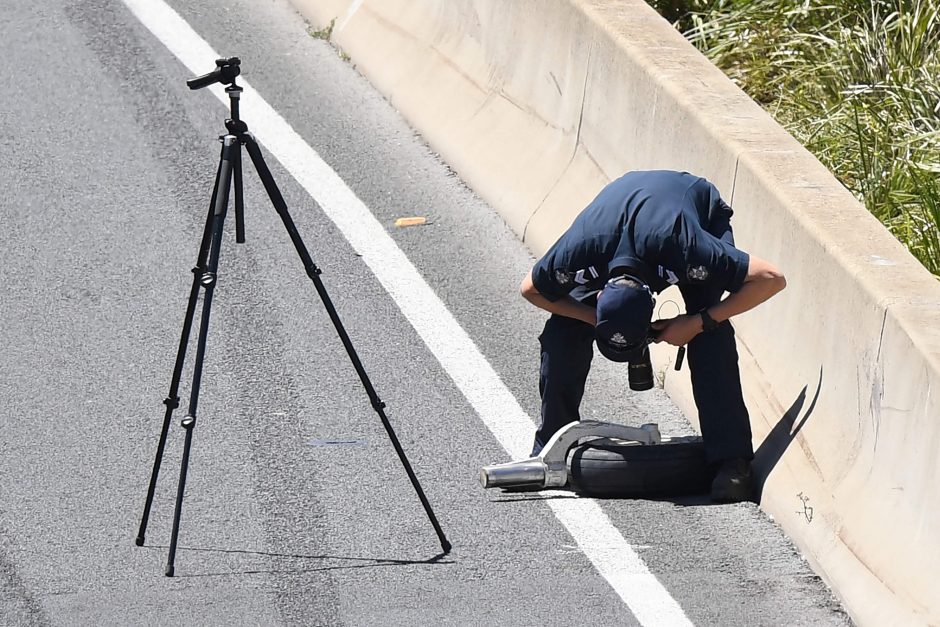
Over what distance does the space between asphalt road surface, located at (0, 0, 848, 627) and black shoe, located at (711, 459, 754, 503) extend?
6 centimetres

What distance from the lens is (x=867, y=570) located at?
5574 mm

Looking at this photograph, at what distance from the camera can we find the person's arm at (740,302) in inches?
244

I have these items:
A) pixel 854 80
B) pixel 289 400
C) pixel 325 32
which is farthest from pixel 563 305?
pixel 325 32

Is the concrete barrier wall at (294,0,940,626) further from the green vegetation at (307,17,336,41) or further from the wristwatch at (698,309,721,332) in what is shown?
the green vegetation at (307,17,336,41)

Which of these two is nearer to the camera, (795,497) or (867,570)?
(867,570)

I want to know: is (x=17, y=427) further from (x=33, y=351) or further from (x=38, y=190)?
(x=38, y=190)

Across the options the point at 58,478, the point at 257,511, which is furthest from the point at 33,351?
the point at 257,511

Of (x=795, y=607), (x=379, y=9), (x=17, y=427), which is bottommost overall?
(x=17, y=427)

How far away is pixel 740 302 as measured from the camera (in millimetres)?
6270

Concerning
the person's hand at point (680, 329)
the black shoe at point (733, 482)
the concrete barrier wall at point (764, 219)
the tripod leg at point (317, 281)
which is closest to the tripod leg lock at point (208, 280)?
the tripod leg at point (317, 281)

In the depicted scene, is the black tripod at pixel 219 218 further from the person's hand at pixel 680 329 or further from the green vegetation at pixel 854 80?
the green vegetation at pixel 854 80

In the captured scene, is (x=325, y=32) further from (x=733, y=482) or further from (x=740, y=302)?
(x=733, y=482)

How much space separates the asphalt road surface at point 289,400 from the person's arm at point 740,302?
70 centimetres

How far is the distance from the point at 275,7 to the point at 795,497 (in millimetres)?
7027
